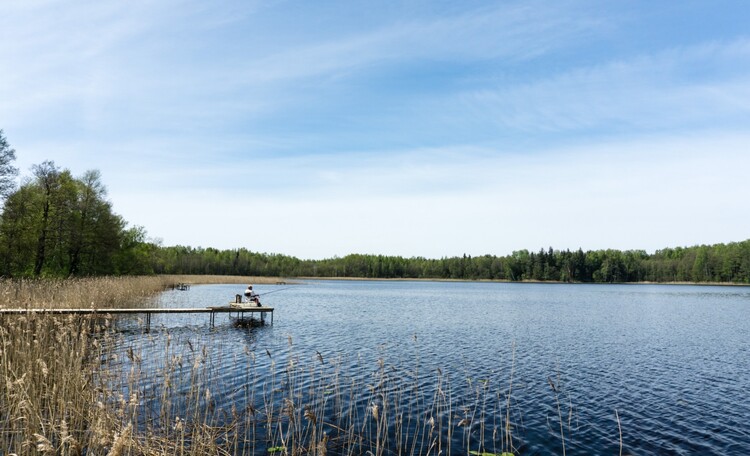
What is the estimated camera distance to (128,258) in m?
61.0

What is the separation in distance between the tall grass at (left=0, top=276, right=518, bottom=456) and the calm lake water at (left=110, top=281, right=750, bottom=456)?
0.15 metres

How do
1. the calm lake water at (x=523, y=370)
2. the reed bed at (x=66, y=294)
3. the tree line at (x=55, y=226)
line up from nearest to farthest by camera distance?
the calm lake water at (x=523, y=370)
the reed bed at (x=66, y=294)
the tree line at (x=55, y=226)

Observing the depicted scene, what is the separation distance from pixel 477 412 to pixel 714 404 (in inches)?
315

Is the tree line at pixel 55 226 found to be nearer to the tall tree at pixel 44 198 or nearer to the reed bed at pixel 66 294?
the tall tree at pixel 44 198

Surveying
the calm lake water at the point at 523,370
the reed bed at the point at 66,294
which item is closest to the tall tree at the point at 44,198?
the reed bed at the point at 66,294

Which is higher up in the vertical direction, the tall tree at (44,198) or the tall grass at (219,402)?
the tall tree at (44,198)

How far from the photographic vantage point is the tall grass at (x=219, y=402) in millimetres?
8008

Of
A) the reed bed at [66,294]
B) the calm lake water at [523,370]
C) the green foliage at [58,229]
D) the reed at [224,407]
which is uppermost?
the green foliage at [58,229]

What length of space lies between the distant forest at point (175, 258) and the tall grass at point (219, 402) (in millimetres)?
22076

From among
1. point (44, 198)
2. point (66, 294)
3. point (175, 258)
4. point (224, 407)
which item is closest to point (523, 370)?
point (224, 407)

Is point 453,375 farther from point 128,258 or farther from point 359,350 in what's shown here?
point 128,258

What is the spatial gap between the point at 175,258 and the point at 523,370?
148879 mm

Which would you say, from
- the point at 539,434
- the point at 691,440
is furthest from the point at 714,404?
the point at 539,434

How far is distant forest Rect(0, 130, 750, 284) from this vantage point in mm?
37750
